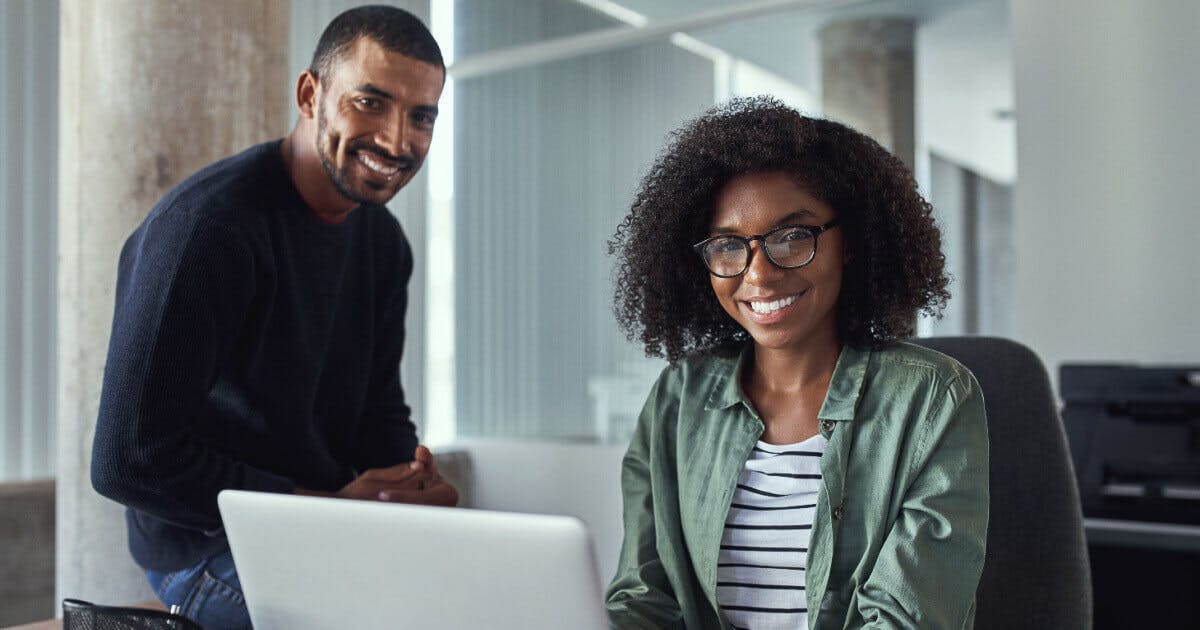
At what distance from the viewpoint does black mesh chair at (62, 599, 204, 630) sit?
42.6 inches

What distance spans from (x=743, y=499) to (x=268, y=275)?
30.0 inches

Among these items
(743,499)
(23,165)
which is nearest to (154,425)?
(743,499)

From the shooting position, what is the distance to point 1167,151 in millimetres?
3342

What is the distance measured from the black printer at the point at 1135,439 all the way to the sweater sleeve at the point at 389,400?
134cm

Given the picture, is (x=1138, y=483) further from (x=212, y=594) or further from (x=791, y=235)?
(x=212, y=594)

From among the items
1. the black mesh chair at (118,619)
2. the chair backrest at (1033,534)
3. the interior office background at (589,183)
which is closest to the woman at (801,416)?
the chair backrest at (1033,534)

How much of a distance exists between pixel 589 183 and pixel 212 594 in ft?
9.77

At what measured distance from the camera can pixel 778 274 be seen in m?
1.31

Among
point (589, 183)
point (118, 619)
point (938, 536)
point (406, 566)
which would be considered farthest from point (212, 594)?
point (589, 183)

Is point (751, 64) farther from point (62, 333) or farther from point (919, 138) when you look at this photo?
point (62, 333)

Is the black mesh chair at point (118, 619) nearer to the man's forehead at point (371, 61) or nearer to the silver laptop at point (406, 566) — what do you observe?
the silver laptop at point (406, 566)

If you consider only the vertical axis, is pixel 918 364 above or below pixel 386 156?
below

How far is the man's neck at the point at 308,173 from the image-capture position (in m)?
1.68

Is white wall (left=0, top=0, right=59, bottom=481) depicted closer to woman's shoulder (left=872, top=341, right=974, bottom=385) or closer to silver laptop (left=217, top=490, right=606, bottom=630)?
silver laptop (left=217, top=490, right=606, bottom=630)
